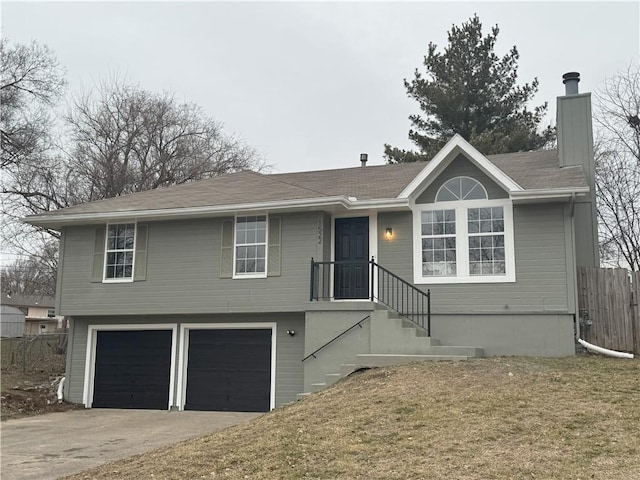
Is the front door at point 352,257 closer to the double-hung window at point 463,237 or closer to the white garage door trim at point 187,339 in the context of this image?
the double-hung window at point 463,237

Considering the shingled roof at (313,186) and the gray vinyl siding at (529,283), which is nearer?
the gray vinyl siding at (529,283)

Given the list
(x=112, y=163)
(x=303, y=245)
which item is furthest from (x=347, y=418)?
(x=112, y=163)

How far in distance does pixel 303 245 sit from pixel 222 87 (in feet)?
72.7

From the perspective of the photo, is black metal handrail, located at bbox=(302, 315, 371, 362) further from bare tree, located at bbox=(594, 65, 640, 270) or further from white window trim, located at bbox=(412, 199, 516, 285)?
bare tree, located at bbox=(594, 65, 640, 270)

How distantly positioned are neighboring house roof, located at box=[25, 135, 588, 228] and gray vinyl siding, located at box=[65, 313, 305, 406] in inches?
97.6

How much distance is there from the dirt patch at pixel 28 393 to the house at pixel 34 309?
3502 centimetres

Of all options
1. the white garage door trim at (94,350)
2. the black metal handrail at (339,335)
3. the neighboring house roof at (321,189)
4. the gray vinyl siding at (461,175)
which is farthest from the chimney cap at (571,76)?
the white garage door trim at (94,350)

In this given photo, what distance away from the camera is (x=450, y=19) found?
2903cm

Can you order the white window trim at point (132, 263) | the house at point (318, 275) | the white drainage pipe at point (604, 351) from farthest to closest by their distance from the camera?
the white window trim at point (132, 263) < the house at point (318, 275) < the white drainage pipe at point (604, 351)

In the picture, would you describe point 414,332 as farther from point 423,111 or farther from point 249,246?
point 423,111

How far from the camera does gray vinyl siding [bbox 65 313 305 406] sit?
537 inches

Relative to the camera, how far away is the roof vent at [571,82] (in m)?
14.9

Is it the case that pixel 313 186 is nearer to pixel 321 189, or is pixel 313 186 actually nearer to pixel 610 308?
pixel 321 189

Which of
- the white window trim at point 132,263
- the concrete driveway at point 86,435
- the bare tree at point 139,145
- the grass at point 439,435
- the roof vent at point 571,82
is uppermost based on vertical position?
the bare tree at point 139,145
